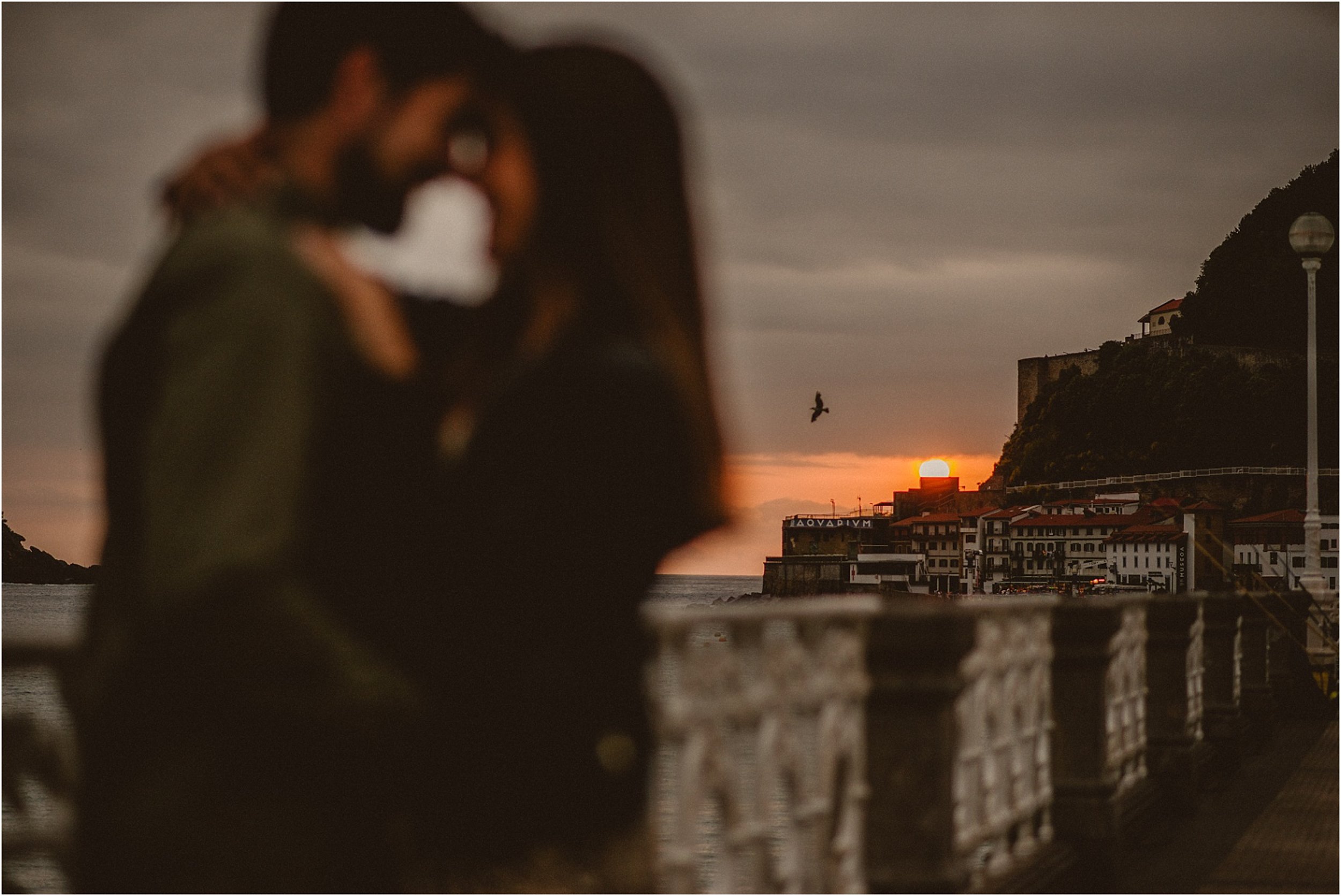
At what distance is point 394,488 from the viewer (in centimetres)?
129

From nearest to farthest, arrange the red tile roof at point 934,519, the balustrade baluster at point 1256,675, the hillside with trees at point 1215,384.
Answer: the balustrade baluster at point 1256,675 → the hillside with trees at point 1215,384 → the red tile roof at point 934,519

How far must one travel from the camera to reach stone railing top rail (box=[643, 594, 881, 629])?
2660mm

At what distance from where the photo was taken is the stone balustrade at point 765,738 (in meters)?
2.64

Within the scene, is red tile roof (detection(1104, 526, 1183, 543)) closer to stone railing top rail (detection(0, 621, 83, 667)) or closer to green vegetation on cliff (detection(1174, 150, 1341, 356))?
green vegetation on cliff (detection(1174, 150, 1341, 356))

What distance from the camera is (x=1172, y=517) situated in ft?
286

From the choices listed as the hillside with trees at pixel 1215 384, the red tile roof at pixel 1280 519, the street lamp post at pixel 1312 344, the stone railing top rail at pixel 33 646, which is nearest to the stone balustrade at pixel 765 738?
the stone railing top rail at pixel 33 646

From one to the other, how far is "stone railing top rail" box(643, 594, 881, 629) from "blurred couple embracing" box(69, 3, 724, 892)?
771mm

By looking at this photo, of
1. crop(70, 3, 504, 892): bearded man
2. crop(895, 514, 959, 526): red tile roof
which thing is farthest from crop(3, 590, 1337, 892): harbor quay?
crop(895, 514, 959, 526): red tile roof

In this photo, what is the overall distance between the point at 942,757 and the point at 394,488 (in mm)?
2750

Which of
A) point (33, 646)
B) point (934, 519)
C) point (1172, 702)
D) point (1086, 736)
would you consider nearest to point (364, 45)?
point (33, 646)

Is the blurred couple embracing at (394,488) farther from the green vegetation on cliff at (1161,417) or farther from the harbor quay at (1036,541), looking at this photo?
the green vegetation on cliff at (1161,417)

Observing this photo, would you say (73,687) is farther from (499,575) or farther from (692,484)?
(692,484)

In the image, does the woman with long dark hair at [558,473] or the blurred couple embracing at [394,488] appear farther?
the woman with long dark hair at [558,473]

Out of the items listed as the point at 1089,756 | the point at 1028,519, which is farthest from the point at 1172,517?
the point at 1089,756
